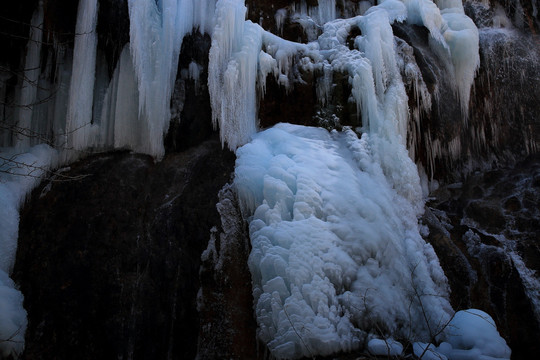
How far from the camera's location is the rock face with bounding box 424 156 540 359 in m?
5.13

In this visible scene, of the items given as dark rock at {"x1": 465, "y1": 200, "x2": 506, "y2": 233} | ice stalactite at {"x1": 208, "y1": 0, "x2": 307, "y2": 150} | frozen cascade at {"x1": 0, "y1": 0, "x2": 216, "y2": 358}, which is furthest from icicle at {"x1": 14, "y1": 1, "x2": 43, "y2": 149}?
dark rock at {"x1": 465, "y1": 200, "x2": 506, "y2": 233}

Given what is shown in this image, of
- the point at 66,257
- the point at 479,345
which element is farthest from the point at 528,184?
the point at 66,257

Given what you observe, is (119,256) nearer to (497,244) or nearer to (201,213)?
(201,213)

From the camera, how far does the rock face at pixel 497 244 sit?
202 inches

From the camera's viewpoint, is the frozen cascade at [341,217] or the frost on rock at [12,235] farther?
the frost on rock at [12,235]

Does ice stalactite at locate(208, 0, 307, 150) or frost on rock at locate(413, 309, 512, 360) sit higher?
ice stalactite at locate(208, 0, 307, 150)

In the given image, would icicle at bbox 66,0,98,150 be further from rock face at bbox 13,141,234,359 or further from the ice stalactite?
the ice stalactite

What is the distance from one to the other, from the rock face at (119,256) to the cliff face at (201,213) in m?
0.01

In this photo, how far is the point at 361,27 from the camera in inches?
Result: 254

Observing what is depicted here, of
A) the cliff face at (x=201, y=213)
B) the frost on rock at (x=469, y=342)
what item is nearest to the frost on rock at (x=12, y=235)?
the cliff face at (x=201, y=213)

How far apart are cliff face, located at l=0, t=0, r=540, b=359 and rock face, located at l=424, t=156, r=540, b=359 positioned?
18 mm

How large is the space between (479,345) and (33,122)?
5.67 meters

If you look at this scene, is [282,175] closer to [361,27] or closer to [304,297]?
[304,297]

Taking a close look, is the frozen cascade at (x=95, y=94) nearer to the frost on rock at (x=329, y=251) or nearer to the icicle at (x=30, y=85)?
the icicle at (x=30, y=85)
